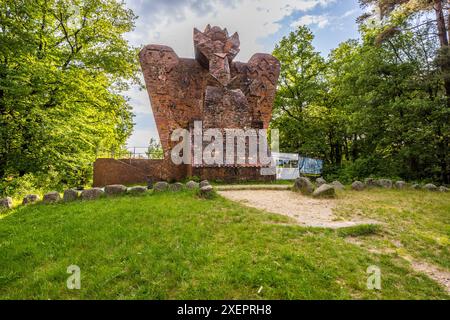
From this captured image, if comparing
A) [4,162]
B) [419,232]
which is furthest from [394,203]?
[4,162]

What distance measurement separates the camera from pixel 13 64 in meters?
8.61

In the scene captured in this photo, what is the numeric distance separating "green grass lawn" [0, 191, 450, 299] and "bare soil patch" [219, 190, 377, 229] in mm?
501

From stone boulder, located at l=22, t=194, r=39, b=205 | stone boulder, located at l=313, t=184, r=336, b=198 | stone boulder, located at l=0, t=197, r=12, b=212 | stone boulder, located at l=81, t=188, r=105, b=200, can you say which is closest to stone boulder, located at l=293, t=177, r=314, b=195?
stone boulder, located at l=313, t=184, r=336, b=198

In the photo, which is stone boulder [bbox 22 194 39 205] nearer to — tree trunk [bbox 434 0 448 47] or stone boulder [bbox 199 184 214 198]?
stone boulder [bbox 199 184 214 198]

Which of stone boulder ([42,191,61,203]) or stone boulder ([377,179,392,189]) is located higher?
stone boulder ([377,179,392,189])

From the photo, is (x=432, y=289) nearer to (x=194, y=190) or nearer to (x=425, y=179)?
(x=194, y=190)

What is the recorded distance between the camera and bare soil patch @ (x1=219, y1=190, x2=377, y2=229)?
4809 millimetres

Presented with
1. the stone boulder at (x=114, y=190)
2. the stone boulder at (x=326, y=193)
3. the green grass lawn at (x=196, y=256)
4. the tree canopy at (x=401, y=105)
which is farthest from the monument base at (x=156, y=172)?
the tree canopy at (x=401, y=105)

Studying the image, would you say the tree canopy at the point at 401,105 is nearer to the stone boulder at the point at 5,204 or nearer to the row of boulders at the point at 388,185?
the row of boulders at the point at 388,185

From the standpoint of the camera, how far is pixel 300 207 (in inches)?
242

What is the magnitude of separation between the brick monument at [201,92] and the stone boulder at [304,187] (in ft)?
7.33

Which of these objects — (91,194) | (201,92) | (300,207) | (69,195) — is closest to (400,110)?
(300,207)

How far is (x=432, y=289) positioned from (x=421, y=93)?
1276cm
